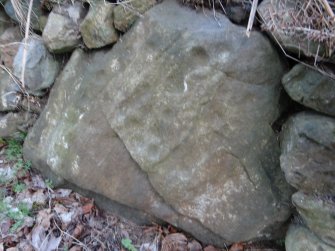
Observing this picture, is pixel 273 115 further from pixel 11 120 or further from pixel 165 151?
pixel 11 120

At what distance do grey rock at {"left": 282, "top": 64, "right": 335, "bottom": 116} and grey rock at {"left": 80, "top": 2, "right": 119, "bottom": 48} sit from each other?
1079 millimetres

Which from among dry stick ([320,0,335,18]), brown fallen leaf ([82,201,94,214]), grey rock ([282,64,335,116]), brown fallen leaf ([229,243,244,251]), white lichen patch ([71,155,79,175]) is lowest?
brown fallen leaf ([82,201,94,214])

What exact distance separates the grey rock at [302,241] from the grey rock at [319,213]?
0.03 metres

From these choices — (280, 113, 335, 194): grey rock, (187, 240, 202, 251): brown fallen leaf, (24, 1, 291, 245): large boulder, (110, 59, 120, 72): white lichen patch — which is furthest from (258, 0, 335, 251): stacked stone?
(110, 59, 120, 72): white lichen patch

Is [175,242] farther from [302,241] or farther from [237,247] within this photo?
[302,241]

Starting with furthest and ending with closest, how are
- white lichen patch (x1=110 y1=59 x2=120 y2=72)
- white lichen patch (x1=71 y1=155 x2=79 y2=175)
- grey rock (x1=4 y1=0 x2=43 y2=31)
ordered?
grey rock (x1=4 y1=0 x2=43 y2=31)
white lichen patch (x1=71 y1=155 x2=79 y2=175)
white lichen patch (x1=110 y1=59 x2=120 y2=72)

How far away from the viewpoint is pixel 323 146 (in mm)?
1912

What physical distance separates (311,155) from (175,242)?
1008mm

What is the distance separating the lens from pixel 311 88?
6.38ft

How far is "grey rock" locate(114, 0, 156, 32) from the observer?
2359 mm

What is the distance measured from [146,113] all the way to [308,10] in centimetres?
101

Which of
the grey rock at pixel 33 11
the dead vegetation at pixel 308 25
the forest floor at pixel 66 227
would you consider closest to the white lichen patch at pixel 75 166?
the forest floor at pixel 66 227

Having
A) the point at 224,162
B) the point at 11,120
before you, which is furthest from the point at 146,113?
the point at 11,120

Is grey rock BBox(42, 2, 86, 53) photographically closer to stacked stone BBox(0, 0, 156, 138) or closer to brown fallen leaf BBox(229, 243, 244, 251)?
stacked stone BBox(0, 0, 156, 138)
